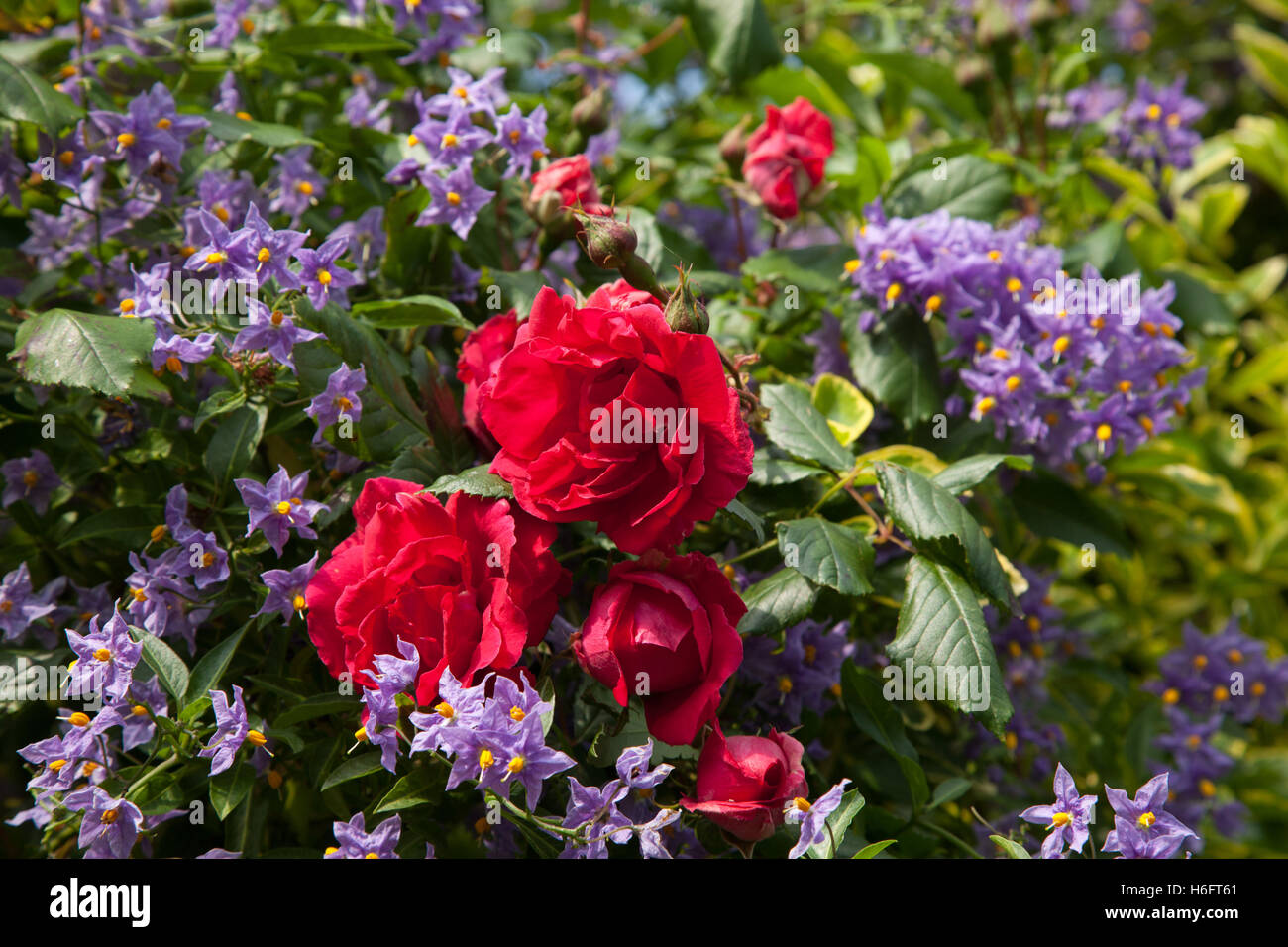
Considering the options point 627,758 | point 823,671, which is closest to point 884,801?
point 823,671

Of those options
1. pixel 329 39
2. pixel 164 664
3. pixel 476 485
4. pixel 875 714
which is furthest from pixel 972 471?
pixel 329 39

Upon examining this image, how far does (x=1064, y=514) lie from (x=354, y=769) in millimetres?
779

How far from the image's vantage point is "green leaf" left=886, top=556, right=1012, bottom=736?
2.30 feet

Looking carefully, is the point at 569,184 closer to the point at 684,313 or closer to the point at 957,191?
the point at 684,313

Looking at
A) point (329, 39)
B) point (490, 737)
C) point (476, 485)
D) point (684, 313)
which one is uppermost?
point (329, 39)

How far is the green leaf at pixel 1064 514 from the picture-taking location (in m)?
1.07

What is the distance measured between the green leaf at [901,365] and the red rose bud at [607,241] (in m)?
0.35

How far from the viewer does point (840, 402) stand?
3.21 feet

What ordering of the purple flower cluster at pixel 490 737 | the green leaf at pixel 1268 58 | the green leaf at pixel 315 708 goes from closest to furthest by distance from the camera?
the purple flower cluster at pixel 490 737, the green leaf at pixel 315 708, the green leaf at pixel 1268 58

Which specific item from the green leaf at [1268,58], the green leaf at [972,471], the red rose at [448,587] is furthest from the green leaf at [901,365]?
the green leaf at [1268,58]

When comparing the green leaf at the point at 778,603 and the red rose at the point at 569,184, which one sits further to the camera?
the red rose at the point at 569,184

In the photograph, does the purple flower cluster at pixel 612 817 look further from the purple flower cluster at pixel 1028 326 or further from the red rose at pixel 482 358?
the purple flower cluster at pixel 1028 326

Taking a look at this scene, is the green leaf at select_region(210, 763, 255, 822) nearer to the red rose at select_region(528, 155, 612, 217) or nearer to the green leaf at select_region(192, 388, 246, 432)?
the green leaf at select_region(192, 388, 246, 432)

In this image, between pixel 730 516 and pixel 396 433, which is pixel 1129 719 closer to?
pixel 730 516
